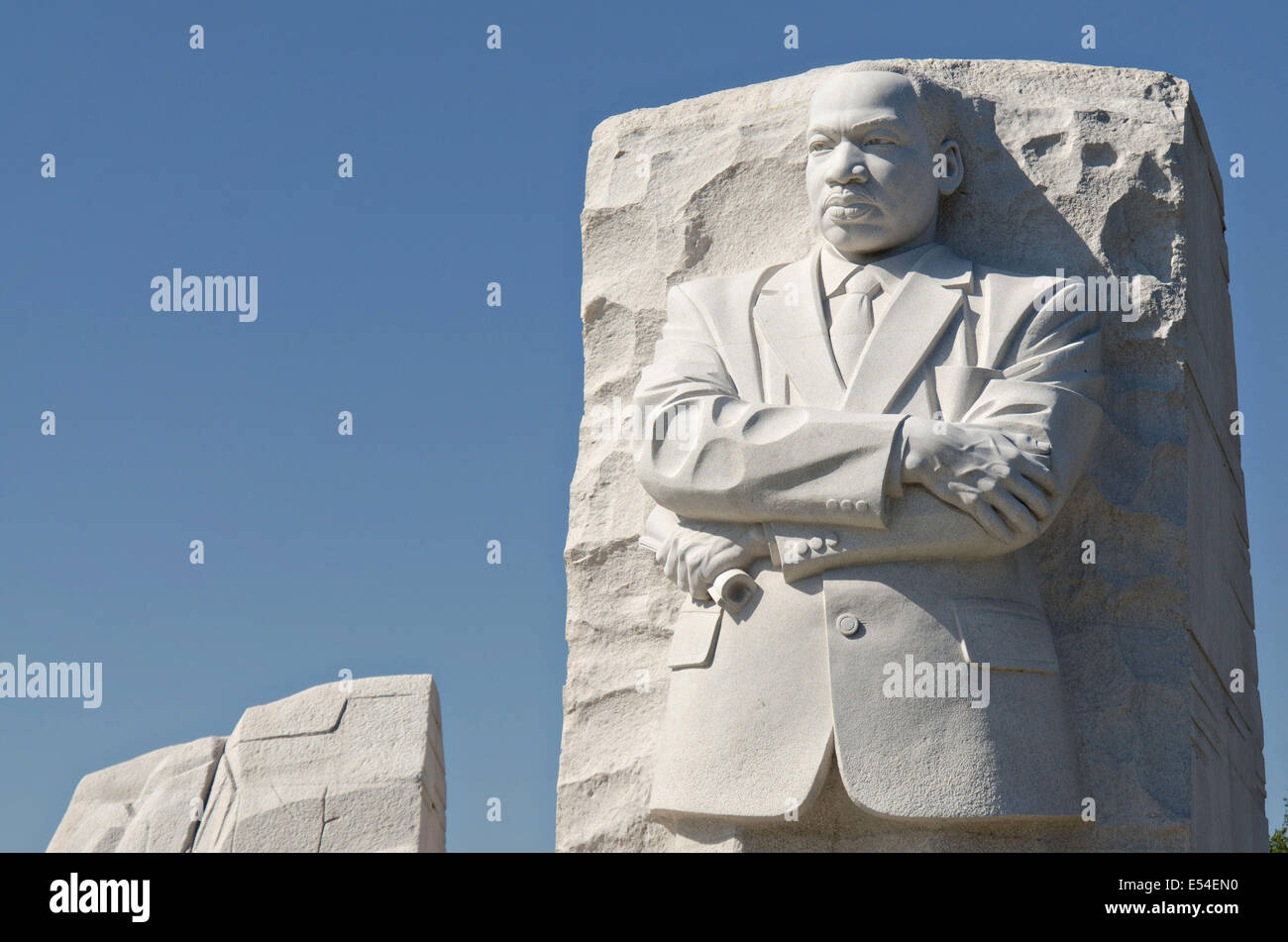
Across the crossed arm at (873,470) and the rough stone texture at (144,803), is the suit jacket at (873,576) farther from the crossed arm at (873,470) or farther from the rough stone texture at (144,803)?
the rough stone texture at (144,803)

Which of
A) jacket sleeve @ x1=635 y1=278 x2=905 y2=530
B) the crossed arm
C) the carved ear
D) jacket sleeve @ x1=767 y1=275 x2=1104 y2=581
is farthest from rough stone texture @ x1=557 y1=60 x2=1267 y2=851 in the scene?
jacket sleeve @ x1=635 y1=278 x2=905 y2=530

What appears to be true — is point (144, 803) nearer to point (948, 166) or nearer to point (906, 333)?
point (906, 333)

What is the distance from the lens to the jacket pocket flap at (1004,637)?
568 centimetres

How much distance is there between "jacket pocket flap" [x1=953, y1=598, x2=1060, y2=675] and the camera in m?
5.68

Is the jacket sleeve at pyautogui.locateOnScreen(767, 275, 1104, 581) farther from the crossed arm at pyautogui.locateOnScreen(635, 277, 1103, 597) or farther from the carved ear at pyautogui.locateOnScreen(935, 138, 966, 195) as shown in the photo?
the carved ear at pyautogui.locateOnScreen(935, 138, 966, 195)

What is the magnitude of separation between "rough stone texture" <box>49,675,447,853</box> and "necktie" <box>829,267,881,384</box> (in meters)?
3.76

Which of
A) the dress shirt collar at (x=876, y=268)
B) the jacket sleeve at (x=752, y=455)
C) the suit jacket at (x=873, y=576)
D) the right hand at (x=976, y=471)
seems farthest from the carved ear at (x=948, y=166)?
the right hand at (x=976, y=471)

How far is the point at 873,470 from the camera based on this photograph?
18.6 feet

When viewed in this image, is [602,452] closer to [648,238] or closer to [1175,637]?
[648,238]

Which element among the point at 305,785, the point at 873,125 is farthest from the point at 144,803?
the point at 873,125

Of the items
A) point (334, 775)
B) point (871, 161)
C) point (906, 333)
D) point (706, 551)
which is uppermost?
point (871, 161)

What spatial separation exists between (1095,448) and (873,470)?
93 centimetres

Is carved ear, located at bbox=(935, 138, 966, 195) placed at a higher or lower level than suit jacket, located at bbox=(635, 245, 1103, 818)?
higher
